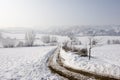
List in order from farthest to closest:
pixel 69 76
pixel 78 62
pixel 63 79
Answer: pixel 78 62
pixel 69 76
pixel 63 79

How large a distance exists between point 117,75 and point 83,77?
3749mm

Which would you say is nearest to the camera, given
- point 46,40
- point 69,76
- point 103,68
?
point 69,76

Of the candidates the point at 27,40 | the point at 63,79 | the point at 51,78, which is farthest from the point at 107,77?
the point at 27,40

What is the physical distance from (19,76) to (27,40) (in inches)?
3647

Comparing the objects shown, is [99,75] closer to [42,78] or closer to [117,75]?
[117,75]

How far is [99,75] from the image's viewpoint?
53.9 ft

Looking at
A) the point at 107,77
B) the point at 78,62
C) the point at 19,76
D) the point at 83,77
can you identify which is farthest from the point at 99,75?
the point at 19,76

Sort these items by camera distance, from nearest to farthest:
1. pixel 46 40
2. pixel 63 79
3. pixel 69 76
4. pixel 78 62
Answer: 1. pixel 63 79
2. pixel 69 76
3. pixel 78 62
4. pixel 46 40

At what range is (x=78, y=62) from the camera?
2134 cm

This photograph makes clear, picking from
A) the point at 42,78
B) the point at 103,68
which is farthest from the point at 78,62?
the point at 42,78

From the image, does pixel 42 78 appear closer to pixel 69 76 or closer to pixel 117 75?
pixel 69 76

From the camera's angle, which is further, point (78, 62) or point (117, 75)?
point (78, 62)

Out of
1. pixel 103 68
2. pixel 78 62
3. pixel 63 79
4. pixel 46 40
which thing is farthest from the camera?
pixel 46 40

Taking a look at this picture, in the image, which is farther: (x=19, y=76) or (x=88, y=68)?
(x=88, y=68)
